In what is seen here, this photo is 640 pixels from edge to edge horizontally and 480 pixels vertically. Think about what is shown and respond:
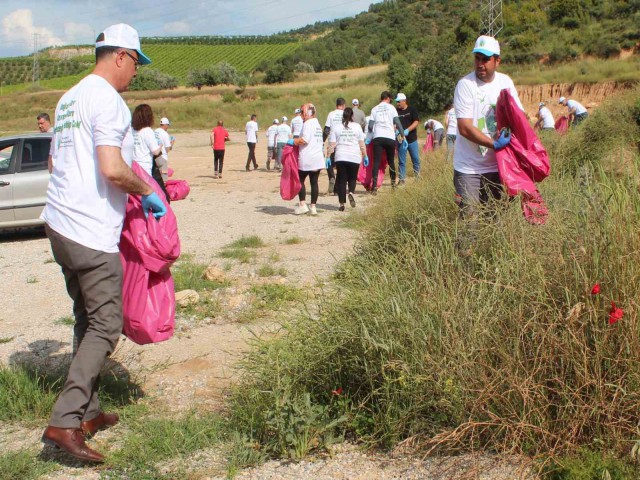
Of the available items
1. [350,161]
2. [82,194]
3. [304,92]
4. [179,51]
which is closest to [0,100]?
[304,92]

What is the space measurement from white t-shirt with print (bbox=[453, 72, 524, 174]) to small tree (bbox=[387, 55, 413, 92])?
43.6m

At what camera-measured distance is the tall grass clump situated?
294 cm

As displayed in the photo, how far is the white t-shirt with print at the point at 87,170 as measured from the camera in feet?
11.4

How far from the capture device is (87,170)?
348 centimetres

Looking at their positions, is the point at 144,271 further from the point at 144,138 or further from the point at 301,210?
the point at 301,210

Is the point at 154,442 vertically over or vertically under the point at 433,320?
under

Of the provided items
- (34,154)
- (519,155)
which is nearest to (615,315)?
(519,155)

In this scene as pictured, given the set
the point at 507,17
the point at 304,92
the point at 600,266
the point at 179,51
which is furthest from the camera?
the point at 179,51

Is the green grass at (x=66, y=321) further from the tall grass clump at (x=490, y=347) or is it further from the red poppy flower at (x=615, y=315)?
the red poppy flower at (x=615, y=315)

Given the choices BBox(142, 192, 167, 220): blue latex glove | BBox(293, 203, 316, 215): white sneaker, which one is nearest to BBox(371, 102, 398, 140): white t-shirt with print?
BBox(293, 203, 316, 215): white sneaker

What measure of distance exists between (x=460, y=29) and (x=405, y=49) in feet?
68.7

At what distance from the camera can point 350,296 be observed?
3.66m

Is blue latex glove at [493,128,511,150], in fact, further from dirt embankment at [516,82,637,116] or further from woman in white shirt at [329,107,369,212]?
dirt embankment at [516,82,637,116]

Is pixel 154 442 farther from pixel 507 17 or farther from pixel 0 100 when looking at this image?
pixel 0 100
